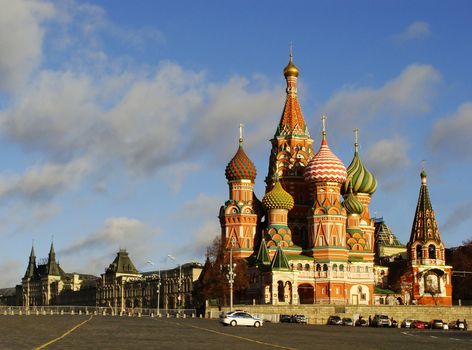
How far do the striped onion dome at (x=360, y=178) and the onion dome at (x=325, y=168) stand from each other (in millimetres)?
10558

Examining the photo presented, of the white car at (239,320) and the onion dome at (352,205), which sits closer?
the white car at (239,320)

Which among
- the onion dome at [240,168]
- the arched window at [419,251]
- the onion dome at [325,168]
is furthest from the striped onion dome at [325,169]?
the arched window at [419,251]

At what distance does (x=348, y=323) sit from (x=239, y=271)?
27326mm

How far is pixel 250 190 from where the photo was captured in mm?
114375

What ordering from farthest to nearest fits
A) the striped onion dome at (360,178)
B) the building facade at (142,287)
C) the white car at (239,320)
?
the building facade at (142,287) → the striped onion dome at (360,178) → the white car at (239,320)

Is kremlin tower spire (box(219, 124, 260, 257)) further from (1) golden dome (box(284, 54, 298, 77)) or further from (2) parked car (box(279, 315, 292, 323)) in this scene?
(2) parked car (box(279, 315, 292, 323))

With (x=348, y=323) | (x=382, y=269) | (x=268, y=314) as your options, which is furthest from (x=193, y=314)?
(x=382, y=269)

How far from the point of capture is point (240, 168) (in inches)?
4493

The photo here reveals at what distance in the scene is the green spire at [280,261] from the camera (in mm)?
103188

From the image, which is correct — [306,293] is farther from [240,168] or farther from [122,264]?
[122,264]

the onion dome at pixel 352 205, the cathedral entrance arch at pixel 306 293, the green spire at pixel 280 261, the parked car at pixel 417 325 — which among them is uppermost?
the onion dome at pixel 352 205

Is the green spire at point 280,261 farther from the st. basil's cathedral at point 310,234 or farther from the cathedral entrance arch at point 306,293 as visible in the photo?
the cathedral entrance arch at point 306,293

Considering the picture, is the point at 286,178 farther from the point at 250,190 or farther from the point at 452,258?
the point at 452,258

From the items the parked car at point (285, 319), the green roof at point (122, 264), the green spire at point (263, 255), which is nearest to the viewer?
the parked car at point (285, 319)
